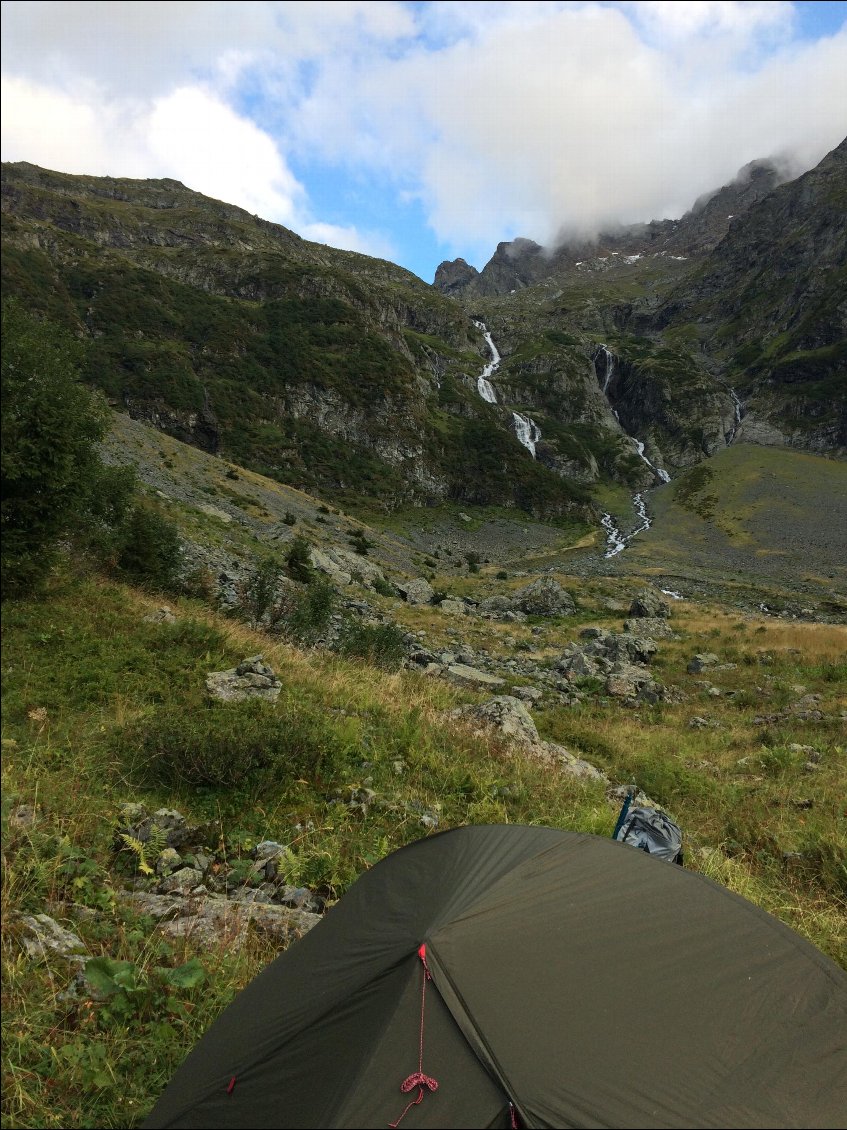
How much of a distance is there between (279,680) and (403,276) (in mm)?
207856

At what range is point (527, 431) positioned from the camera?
369 ft

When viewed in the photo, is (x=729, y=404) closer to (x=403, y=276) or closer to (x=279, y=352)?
(x=279, y=352)

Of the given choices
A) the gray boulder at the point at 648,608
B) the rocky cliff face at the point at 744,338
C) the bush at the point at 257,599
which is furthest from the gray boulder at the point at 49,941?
the rocky cliff face at the point at 744,338

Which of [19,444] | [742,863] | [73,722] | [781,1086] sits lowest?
[73,722]

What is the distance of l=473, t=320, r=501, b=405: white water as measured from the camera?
122 m

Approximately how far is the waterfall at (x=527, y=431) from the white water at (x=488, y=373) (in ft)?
24.1

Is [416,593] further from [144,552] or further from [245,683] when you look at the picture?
[245,683]

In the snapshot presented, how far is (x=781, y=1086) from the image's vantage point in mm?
2406

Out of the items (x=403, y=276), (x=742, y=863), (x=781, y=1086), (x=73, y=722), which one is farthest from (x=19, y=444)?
(x=403, y=276)

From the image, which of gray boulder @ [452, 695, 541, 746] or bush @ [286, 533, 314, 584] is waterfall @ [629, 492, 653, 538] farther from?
gray boulder @ [452, 695, 541, 746]

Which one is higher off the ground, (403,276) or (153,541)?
(403,276)

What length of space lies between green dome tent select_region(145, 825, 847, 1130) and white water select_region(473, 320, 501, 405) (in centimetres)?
11804

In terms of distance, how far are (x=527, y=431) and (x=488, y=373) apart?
31.5m

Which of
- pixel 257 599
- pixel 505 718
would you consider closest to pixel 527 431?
pixel 257 599
